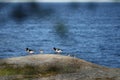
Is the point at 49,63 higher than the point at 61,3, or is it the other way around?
the point at 61,3

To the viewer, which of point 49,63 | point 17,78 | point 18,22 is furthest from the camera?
point 49,63

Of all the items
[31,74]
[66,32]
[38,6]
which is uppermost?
[38,6]

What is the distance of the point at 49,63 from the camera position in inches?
867

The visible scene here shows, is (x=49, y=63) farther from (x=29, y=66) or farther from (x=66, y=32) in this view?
(x=66, y=32)

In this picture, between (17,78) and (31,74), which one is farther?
(31,74)

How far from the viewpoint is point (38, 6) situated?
85.3 inches

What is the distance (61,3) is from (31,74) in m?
19.3

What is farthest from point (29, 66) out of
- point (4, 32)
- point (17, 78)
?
point (4, 32)

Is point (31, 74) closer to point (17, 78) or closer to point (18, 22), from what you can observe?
point (17, 78)

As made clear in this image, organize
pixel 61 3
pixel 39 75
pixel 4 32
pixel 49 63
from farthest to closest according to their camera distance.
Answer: pixel 49 63 < pixel 39 75 < pixel 4 32 < pixel 61 3

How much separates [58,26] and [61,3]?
8.2 inches

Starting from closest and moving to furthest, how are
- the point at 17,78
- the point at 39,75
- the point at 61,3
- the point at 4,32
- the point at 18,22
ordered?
the point at 61,3, the point at 18,22, the point at 4,32, the point at 17,78, the point at 39,75

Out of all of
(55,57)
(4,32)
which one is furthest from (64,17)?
(55,57)

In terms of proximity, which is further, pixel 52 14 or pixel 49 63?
pixel 49 63
